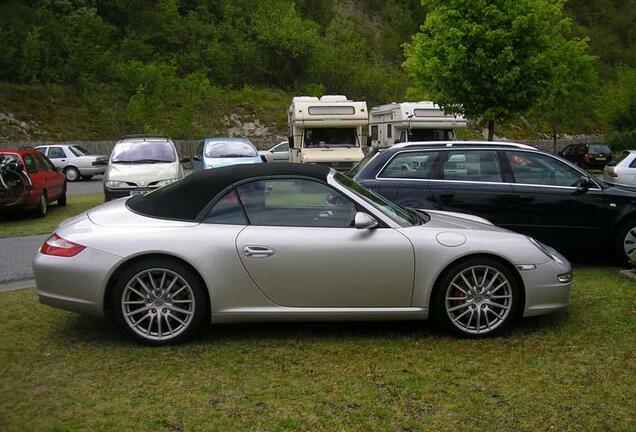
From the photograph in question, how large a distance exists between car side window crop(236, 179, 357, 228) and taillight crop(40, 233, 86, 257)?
1357 millimetres

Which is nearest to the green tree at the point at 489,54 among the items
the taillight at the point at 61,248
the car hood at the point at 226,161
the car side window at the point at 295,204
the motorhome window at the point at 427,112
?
the motorhome window at the point at 427,112

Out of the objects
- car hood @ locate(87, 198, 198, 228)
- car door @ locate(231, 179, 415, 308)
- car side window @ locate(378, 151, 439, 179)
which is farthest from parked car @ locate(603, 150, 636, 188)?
car hood @ locate(87, 198, 198, 228)

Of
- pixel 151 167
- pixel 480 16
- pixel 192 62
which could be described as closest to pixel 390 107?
pixel 480 16

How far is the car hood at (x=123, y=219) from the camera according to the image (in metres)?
5.36

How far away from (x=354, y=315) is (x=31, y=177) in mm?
10607

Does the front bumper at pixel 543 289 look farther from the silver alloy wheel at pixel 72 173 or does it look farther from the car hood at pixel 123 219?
the silver alloy wheel at pixel 72 173

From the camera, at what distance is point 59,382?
4.57 m

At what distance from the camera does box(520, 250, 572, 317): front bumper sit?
545 cm

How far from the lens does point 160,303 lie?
5.22 metres

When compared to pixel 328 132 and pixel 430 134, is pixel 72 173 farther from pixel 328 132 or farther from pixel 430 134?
pixel 430 134

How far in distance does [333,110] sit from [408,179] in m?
11.5

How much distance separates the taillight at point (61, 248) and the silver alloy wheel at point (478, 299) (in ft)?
9.75

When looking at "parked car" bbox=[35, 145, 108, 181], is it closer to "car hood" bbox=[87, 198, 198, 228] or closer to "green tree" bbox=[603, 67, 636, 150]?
"car hood" bbox=[87, 198, 198, 228]

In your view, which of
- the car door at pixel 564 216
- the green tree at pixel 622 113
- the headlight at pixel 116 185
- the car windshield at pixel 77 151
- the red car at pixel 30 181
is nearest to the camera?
the car door at pixel 564 216
